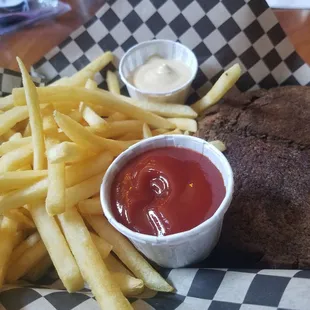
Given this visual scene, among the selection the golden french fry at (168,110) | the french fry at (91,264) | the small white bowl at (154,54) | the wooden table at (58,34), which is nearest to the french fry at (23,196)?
the french fry at (91,264)

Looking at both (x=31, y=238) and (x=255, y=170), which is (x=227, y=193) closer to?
(x=255, y=170)

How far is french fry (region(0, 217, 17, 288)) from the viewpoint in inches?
61.0

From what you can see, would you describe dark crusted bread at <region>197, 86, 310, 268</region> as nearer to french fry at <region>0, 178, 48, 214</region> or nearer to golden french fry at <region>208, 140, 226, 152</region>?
golden french fry at <region>208, 140, 226, 152</region>

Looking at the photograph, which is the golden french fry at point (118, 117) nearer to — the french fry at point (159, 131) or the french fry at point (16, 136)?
the french fry at point (159, 131)

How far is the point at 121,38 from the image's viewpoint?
7.89 ft

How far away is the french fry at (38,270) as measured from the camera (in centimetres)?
170

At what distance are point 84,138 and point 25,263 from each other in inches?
19.3

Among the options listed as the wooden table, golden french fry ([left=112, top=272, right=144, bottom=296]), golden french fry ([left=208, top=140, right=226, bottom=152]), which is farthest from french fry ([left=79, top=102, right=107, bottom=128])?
the wooden table

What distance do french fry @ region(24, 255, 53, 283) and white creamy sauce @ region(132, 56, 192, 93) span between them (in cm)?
90

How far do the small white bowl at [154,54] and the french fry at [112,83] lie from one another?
53 mm

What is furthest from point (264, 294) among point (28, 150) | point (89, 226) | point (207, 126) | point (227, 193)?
point (28, 150)

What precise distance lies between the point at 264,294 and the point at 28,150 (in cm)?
96

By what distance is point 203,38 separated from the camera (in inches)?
90.6

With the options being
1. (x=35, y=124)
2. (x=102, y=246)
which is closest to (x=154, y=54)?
(x=35, y=124)
